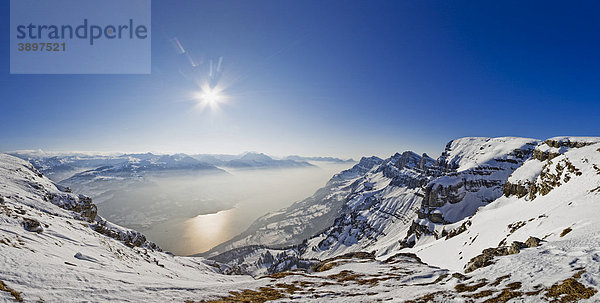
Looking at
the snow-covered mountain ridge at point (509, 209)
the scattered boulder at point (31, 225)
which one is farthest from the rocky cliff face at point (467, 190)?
the scattered boulder at point (31, 225)

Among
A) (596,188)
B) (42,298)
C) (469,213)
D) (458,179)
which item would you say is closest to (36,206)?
(42,298)

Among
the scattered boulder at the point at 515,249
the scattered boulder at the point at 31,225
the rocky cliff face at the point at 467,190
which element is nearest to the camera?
the scattered boulder at the point at 515,249

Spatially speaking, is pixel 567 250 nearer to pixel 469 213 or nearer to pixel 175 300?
pixel 175 300

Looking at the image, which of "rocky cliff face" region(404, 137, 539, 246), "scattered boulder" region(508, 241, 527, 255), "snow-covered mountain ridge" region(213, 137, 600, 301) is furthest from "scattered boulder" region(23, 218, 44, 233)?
"rocky cliff face" region(404, 137, 539, 246)

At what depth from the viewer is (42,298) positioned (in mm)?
12141

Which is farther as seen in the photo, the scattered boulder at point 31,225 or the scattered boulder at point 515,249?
the scattered boulder at point 31,225

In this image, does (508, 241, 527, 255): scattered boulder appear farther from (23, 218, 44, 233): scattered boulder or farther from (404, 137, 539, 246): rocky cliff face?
(404, 137, 539, 246): rocky cliff face

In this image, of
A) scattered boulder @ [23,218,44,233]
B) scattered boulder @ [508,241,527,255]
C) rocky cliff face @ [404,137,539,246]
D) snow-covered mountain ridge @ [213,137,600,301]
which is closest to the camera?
scattered boulder @ [508,241,527,255]

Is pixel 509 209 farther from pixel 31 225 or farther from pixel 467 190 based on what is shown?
pixel 31 225

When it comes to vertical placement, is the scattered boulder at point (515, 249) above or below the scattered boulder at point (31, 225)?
below

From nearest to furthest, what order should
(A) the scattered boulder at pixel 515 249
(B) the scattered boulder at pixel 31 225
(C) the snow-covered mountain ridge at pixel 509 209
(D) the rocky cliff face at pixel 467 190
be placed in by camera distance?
(A) the scattered boulder at pixel 515 249
(C) the snow-covered mountain ridge at pixel 509 209
(B) the scattered boulder at pixel 31 225
(D) the rocky cliff face at pixel 467 190

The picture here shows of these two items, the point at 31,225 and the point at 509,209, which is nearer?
the point at 31,225

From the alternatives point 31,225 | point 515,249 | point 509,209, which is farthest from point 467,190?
point 31,225

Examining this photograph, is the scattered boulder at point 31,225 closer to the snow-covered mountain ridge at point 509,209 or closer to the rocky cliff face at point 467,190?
the snow-covered mountain ridge at point 509,209
